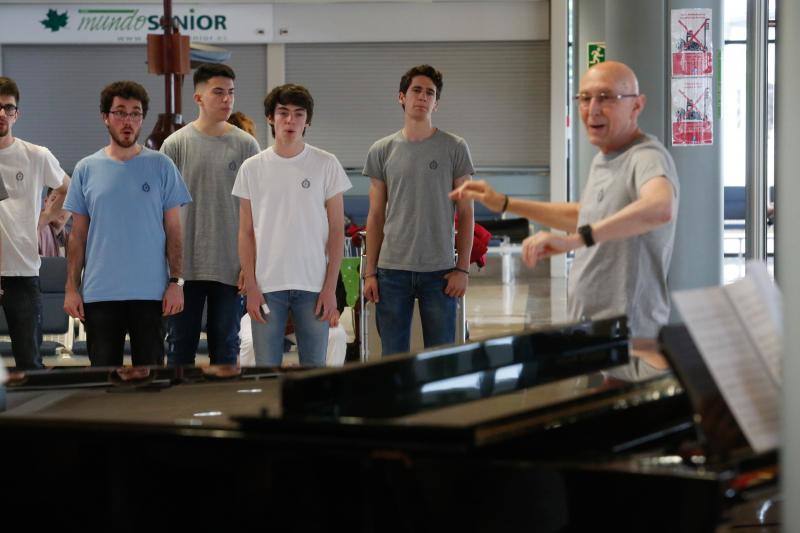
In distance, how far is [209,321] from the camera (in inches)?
207

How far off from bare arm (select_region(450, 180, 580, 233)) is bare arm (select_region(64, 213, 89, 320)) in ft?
6.73

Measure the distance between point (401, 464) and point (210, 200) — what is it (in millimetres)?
3339

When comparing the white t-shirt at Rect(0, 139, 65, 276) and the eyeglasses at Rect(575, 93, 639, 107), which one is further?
the white t-shirt at Rect(0, 139, 65, 276)

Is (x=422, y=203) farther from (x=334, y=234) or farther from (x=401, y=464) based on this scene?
(x=401, y=464)

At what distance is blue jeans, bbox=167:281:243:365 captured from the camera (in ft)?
17.0

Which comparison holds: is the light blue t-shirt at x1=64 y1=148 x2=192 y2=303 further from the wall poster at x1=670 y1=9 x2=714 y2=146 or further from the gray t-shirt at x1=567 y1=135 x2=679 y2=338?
the wall poster at x1=670 y1=9 x2=714 y2=146

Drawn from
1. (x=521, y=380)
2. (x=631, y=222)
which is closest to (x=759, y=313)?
(x=521, y=380)

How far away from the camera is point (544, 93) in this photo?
1631cm

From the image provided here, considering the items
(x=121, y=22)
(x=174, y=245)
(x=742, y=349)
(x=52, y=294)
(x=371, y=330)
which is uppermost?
(x=121, y=22)

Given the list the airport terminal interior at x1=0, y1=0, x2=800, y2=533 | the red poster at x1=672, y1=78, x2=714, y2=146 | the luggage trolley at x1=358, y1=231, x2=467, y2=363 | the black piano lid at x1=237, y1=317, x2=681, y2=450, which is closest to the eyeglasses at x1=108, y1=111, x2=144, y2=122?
the airport terminal interior at x1=0, y1=0, x2=800, y2=533

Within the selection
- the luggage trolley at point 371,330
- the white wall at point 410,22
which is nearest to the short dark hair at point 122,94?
the luggage trolley at point 371,330

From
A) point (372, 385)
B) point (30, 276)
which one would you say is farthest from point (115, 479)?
point (30, 276)

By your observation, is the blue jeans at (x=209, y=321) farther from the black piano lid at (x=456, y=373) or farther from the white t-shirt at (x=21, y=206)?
the black piano lid at (x=456, y=373)

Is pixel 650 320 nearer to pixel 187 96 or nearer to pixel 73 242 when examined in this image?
pixel 73 242
